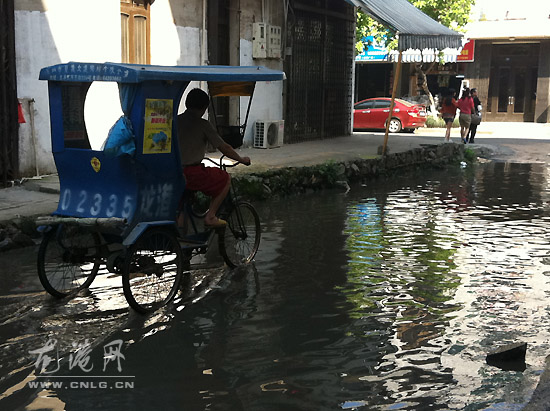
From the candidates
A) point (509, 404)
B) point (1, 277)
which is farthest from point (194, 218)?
point (509, 404)

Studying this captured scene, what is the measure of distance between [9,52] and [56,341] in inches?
277

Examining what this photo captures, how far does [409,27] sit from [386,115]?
13468 mm

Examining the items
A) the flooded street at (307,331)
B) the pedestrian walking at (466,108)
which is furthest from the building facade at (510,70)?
the flooded street at (307,331)

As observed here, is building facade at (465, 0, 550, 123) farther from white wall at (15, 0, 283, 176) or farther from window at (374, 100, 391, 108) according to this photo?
white wall at (15, 0, 283, 176)

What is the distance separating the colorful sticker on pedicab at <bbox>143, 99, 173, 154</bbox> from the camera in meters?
6.55

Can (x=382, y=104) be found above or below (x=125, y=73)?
below

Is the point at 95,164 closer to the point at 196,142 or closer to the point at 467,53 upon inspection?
the point at 196,142

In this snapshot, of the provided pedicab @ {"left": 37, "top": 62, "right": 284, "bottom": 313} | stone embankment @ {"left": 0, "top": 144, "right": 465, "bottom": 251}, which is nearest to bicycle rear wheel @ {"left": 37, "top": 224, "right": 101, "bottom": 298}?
pedicab @ {"left": 37, "top": 62, "right": 284, "bottom": 313}

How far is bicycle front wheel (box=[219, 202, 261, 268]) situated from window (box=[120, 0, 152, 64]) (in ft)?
22.8

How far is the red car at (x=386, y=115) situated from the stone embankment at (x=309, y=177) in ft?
35.6

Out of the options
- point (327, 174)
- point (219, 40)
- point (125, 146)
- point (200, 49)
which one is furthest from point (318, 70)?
point (125, 146)

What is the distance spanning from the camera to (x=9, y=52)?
11523mm

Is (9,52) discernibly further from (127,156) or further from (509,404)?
(509,404)

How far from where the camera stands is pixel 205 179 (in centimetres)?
739
